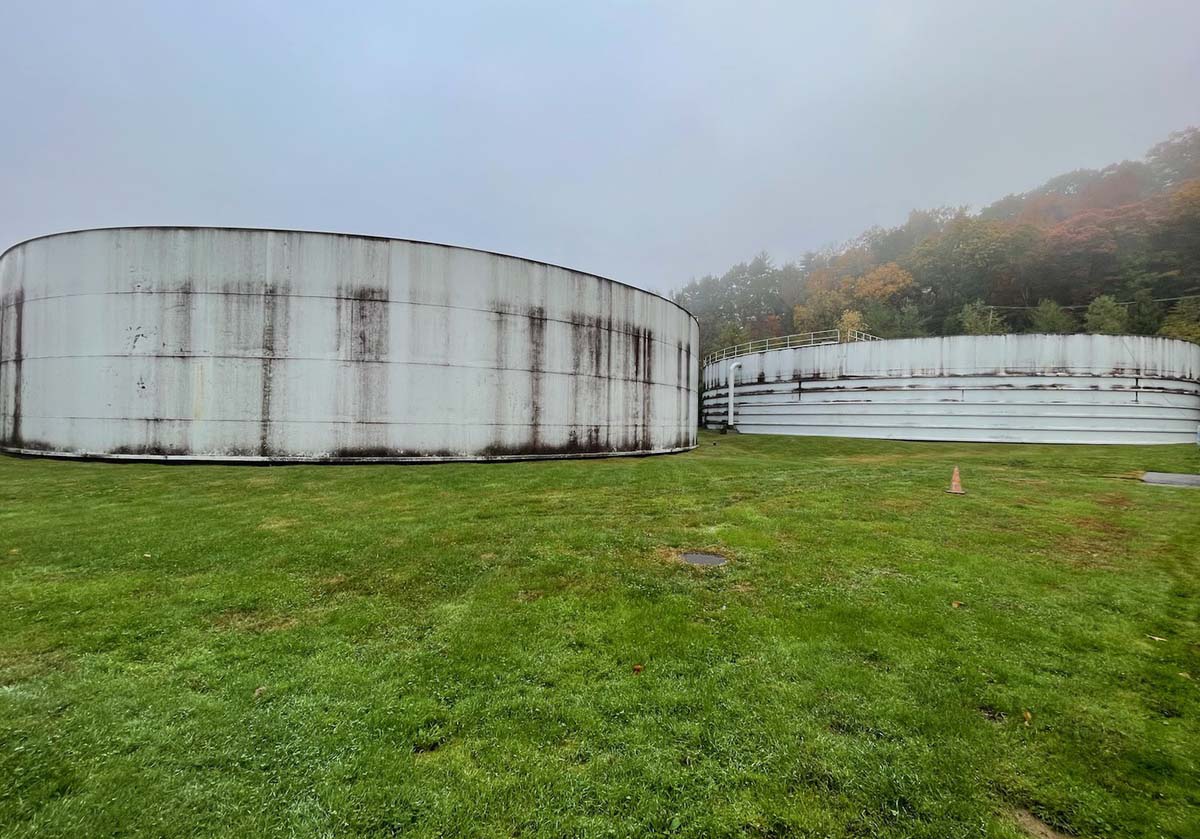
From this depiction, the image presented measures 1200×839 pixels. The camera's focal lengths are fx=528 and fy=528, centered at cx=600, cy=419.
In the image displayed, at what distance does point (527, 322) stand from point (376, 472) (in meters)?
7.30

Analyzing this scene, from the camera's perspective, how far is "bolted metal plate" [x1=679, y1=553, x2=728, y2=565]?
6656 millimetres

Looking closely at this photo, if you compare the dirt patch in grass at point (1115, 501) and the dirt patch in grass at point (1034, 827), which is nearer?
the dirt patch in grass at point (1034, 827)

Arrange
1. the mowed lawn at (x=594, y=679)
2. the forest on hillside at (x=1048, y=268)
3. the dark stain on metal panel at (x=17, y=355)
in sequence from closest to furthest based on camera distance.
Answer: the mowed lawn at (x=594, y=679), the dark stain on metal panel at (x=17, y=355), the forest on hillside at (x=1048, y=268)

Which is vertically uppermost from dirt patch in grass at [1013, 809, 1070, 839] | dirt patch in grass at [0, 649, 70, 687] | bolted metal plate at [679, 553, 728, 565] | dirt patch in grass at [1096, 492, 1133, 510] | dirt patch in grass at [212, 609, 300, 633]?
dirt patch in grass at [1096, 492, 1133, 510]

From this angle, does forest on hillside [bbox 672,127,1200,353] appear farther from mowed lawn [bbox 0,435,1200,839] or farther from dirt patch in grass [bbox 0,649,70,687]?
dirt patch in grass [bbox 0,649,70,687]

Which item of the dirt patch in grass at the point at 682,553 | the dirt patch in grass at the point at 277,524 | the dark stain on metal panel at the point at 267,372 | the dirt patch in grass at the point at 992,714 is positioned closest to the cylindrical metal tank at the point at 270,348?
the dark stain on metal panel at the point at 267,372

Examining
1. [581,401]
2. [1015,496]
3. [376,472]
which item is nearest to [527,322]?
[581,401]

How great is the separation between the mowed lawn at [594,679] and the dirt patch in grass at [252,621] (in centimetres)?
3

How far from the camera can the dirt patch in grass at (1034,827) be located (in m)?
2.53

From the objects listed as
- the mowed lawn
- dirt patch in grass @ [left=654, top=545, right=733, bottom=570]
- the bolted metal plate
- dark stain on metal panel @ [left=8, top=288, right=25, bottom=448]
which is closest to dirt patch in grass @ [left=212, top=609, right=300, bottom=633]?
the mowed lawn

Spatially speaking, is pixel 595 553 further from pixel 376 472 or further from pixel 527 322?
pixel 527 322

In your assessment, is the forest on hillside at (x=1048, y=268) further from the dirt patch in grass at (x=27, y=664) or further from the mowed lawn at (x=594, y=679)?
the dirt patch in grass at (x=27, y=664)

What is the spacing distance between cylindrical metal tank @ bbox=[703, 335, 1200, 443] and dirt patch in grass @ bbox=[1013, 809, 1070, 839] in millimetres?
32857

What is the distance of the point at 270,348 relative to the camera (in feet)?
53.2
